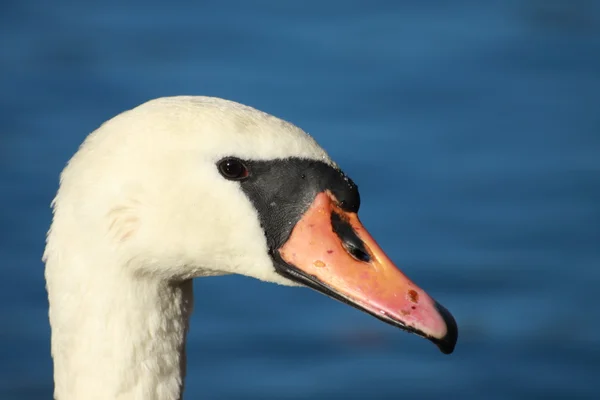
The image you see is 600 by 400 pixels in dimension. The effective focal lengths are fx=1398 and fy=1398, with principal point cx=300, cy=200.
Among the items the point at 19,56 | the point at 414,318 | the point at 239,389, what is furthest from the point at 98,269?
the point at 19,56

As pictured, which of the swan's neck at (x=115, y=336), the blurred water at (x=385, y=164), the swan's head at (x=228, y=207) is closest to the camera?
the swan's head at (x=228, y=207)

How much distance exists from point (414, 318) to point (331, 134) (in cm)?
520

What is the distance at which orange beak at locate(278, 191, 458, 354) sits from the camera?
4094 mm

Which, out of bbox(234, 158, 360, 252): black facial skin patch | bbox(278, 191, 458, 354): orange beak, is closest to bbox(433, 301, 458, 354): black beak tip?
bbox(278, 191, 458, 354): orange beak

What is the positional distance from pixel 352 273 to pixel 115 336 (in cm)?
74

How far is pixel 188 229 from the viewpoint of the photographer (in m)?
4.14

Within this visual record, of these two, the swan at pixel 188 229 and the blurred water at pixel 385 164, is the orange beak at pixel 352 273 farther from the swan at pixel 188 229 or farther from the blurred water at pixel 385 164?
the blurred water at pixel 385 164

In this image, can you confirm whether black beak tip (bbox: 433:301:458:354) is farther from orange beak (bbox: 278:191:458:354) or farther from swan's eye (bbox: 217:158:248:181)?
swan's eye (bbox: 217:158:248:181)

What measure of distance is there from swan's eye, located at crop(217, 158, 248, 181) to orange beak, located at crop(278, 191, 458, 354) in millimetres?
230

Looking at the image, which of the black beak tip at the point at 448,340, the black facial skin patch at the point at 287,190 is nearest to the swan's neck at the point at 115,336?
the black facial skin patch at the point at 287,190

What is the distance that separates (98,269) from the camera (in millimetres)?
4133

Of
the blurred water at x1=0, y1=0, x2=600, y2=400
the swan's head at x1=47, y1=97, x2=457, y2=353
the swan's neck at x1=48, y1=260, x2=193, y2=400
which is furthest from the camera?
the blurred water at x1=0, y1=0, x2=600, y2=400

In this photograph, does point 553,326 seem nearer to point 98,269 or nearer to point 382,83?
point 382,83

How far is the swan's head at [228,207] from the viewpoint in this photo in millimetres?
4047
